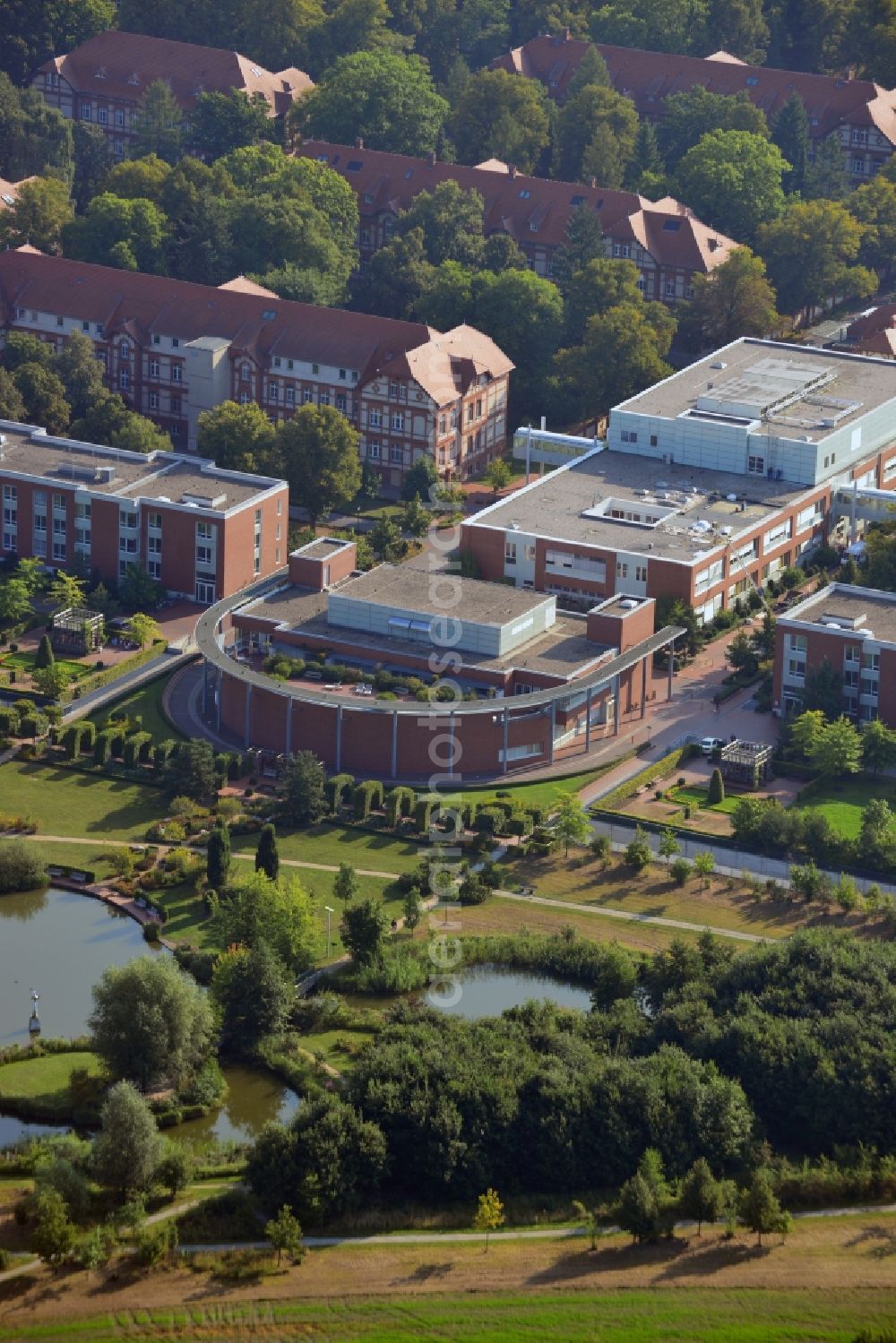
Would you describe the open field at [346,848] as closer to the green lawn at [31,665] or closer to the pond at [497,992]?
the pond at [497,992]

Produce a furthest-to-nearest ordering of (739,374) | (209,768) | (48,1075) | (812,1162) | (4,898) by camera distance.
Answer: (739,374) < (209,768) < (4,898) < (48,1075) < (812,1162)

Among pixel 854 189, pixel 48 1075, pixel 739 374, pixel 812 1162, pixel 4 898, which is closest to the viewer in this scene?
pixel 812 1162

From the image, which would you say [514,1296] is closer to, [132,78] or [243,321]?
[243,321]

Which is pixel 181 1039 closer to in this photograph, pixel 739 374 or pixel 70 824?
pixel 70 824

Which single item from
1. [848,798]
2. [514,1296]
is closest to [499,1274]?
[514,1296]

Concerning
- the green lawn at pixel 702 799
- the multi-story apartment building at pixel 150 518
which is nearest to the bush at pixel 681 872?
the green lawn at pixel 702 799

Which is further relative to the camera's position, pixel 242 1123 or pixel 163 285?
pixel 163 285

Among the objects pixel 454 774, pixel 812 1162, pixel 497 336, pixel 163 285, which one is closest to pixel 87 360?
pixel 163 285

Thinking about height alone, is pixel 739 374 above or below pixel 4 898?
above
